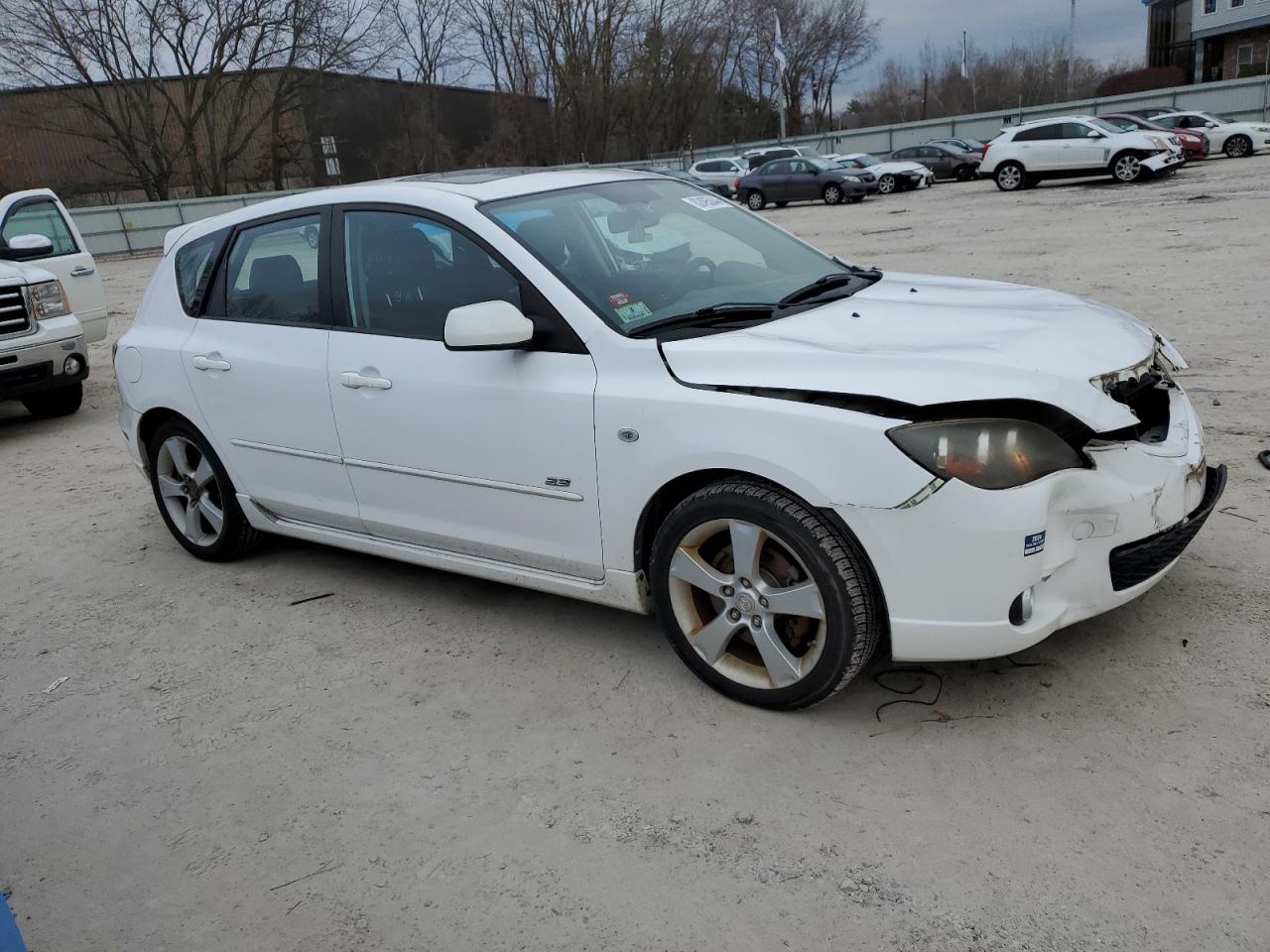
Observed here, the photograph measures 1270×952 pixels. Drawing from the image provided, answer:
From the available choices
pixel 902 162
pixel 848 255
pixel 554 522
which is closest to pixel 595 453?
pixel 554 522

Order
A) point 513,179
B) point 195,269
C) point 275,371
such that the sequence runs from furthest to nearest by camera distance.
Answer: point 195,269 → point 275,371 → point 513,179

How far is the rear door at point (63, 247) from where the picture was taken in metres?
10.6

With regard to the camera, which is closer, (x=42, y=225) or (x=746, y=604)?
(x=746, y=604)

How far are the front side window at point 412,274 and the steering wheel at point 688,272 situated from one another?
0.57 m

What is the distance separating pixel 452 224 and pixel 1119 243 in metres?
12.0

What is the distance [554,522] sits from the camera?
3.78m

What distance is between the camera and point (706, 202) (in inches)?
183

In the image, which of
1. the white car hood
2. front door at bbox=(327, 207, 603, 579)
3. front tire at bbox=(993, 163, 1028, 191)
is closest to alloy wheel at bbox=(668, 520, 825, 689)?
front door at bbox=(327, 207, 603, 579)

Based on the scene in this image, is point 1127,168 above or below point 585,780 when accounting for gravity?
above

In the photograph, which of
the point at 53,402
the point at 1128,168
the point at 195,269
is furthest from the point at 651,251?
the point at 1128,168

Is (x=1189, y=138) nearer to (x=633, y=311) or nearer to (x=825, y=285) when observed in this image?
(x=825, y=285)

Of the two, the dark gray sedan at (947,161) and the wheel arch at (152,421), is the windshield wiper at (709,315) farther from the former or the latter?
the dark gray sedan at (947,161)

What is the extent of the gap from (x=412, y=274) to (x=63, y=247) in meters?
8.52

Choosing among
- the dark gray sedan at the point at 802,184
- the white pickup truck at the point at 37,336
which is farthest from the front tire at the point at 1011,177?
the white pickup truck at the point at 37,336
